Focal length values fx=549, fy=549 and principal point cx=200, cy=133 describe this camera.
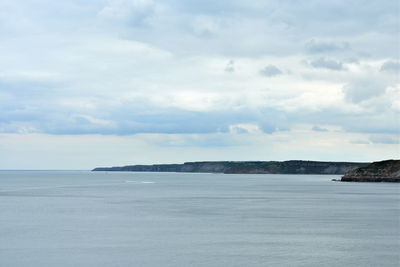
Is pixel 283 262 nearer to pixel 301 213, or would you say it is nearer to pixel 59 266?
pixel 59 266

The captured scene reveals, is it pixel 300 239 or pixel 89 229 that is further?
pixel 89 229

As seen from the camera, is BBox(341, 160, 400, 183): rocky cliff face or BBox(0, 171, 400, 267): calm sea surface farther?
BBox(341, 160, 400, 183): rocky cliff face

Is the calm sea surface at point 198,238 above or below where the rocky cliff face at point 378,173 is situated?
below

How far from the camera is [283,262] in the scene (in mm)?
28812

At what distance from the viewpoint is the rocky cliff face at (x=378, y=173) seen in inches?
6540

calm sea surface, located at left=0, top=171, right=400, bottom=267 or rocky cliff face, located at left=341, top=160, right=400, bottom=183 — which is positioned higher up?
rocky cliff face, located at left=341, top=160, right=400, bottom=183

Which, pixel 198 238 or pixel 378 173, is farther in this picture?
pixel 378 173

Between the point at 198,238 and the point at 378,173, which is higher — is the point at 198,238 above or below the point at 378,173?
below

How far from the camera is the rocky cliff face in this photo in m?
166

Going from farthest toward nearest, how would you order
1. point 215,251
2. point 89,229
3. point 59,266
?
1. point 89,229
2. point 215,251
3. point 59,266

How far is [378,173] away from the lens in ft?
565

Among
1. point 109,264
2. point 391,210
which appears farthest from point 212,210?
point 109,264

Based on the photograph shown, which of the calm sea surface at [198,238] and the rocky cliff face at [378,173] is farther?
the rocky cliff face at [378,173]

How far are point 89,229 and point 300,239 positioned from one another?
16.1m
